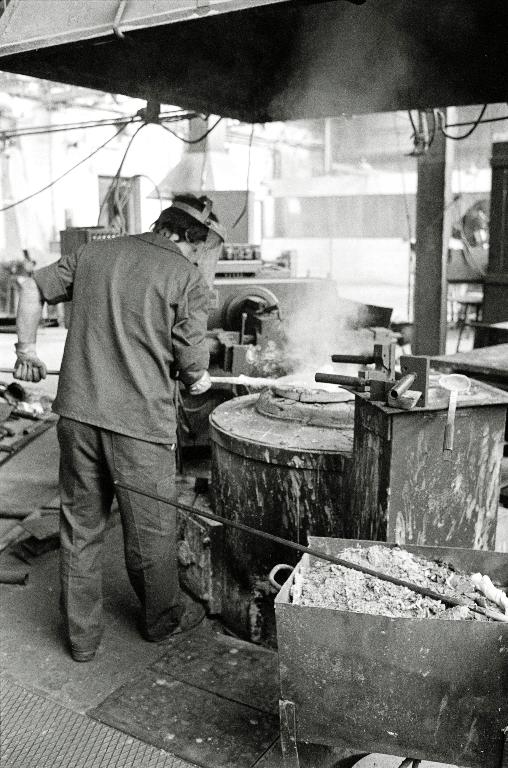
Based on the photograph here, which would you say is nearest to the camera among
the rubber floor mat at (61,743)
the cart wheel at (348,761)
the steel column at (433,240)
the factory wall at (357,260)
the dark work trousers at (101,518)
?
the cart wheel at (348,761)

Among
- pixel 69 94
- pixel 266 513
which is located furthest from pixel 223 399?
pixel 69 94

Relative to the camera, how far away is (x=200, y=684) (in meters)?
3.00

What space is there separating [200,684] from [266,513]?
76 centimetres

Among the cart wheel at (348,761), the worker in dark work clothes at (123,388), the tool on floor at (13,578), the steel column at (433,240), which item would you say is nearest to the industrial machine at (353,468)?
the worker in dark work clothes at (123,388)

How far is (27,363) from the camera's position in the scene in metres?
3.34

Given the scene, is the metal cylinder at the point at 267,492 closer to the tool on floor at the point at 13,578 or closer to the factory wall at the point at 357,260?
the tool on floor at the point at 13,578

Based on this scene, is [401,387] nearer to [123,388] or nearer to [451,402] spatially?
[451,402]

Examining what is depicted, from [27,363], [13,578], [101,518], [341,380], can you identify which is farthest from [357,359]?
[13,578]

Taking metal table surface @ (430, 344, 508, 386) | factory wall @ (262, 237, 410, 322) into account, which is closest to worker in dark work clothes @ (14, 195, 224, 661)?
metal table surface @ (430, 344, 508, 386)

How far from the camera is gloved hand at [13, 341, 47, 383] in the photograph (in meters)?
3.33

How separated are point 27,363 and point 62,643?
129 centimetres

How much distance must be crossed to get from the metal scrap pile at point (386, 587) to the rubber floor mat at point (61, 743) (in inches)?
33.2

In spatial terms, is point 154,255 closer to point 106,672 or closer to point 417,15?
point 417,15

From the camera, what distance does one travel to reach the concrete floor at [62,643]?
117 inches
